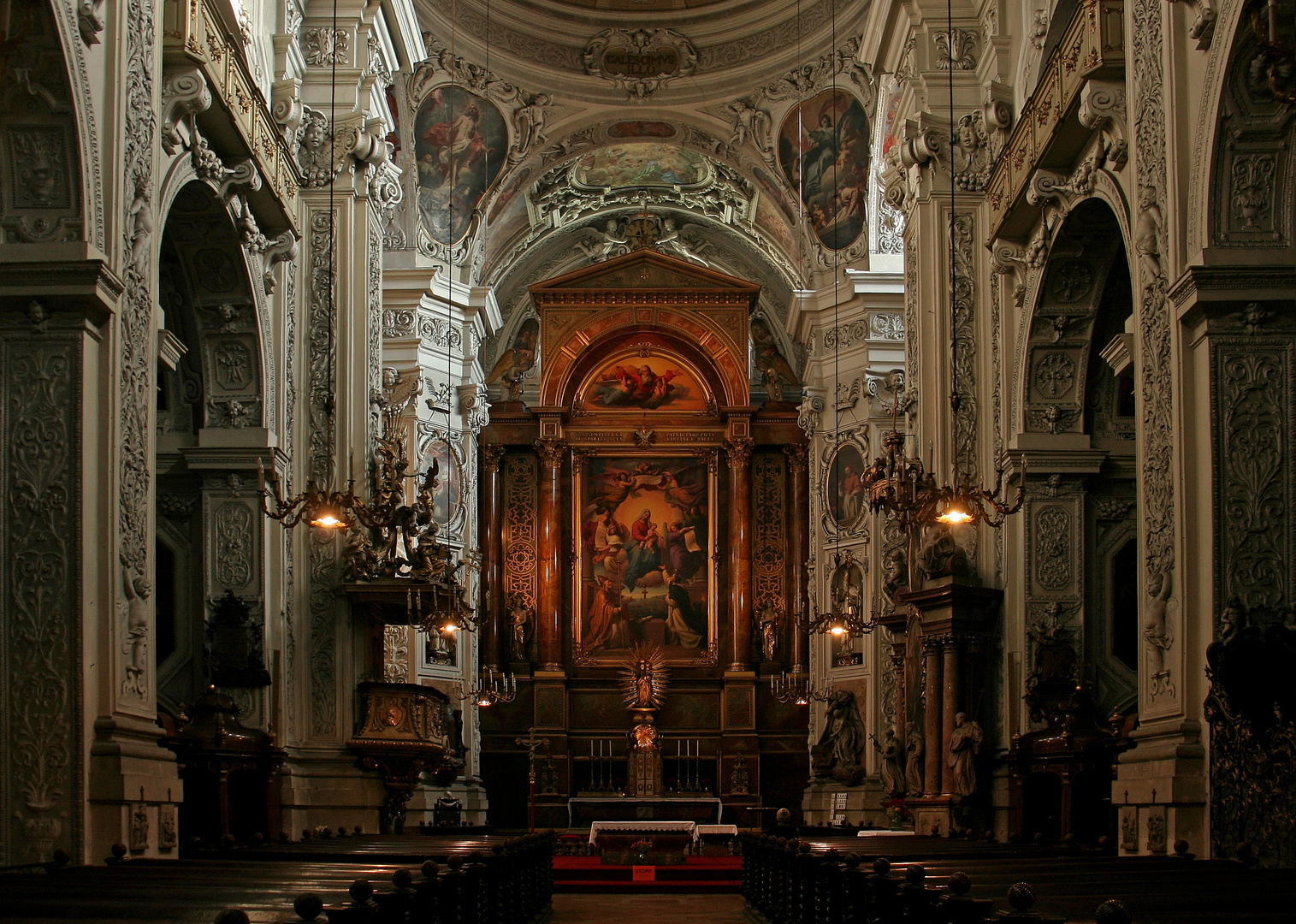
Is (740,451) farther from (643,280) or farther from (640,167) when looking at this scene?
(640,167)

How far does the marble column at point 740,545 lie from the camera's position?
27984mm

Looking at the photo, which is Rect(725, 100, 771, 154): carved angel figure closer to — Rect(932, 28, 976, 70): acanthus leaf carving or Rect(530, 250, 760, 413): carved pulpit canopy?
Rect(530, 250, 760, 413): carved pulpit canopy

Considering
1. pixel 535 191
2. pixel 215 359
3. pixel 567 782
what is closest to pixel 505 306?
pixel 535 191

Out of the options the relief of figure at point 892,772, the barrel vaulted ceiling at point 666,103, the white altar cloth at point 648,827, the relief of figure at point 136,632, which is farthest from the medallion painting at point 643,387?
the relief of figure at point 136,632

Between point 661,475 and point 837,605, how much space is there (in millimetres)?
5950

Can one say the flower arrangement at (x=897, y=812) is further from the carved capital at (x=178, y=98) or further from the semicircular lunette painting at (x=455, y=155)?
the semicircular lunette painting at (x=455, y=155)

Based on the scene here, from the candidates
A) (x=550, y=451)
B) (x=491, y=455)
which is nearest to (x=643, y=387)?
(x=550, y=451)

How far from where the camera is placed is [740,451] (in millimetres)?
28500

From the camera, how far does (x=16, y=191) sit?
Result: 941 centimetres

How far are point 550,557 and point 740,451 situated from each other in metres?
3.86

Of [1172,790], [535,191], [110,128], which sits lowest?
[1172,790]

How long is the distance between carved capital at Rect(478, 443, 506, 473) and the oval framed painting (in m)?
6.36

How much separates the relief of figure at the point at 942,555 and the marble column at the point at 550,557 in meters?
12.8

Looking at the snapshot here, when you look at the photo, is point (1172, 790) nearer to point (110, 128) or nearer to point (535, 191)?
A: point (110, 128)
